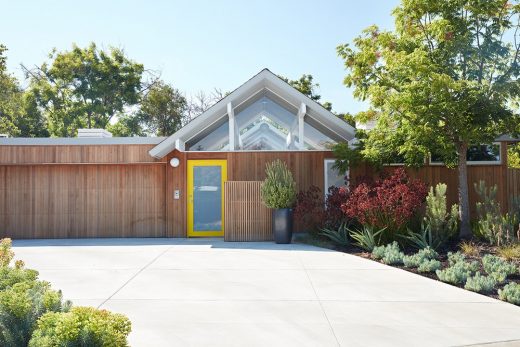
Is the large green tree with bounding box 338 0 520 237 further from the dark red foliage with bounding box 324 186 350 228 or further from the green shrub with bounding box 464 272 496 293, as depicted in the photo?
the green shrub with bounding box 464 272 496 293

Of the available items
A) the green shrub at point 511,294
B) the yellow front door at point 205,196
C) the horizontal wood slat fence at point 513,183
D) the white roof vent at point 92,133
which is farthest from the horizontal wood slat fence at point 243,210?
the horizontal wood slat fence at point 513,183

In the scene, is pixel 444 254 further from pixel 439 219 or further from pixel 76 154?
pixel 76 154

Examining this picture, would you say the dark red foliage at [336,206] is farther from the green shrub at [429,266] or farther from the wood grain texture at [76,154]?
the wood grain texture at [76,154]

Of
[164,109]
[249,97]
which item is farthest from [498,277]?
[164,109]

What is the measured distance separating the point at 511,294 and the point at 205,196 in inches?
351

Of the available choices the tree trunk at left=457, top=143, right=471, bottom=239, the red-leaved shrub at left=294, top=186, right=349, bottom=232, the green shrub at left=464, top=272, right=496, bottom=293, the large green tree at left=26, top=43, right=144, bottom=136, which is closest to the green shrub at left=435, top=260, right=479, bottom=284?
the green shrub at left=464, top=272, right=496, bottom=293

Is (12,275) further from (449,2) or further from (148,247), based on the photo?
(449,2)

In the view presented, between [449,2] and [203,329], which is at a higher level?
[449,2]

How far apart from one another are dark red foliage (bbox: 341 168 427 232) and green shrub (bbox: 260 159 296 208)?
1.65 meters

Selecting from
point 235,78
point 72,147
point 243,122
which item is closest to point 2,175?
point 72,147

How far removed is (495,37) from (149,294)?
388 inches

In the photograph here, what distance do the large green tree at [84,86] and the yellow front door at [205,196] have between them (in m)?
20.8

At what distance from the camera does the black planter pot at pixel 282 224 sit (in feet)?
38.6

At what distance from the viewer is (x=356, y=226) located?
11570mm
